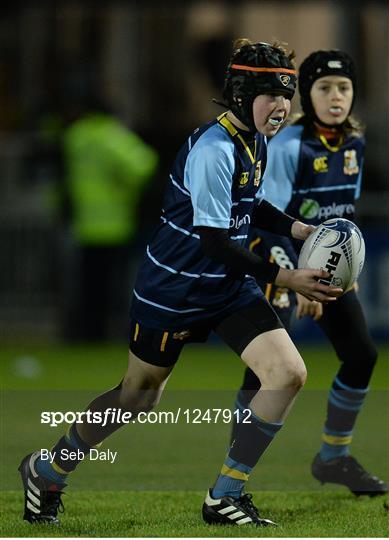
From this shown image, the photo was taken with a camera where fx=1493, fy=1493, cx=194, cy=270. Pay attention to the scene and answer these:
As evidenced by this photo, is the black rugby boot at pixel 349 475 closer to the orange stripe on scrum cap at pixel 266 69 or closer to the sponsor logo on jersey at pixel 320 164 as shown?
the sponsor logo on jersey at pixel 320 164

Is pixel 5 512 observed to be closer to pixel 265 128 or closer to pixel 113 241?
pixel 265 128

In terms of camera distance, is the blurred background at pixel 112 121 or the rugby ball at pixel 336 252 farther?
the blurred background at pixel 112 121

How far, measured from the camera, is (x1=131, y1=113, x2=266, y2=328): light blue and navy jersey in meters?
6.57

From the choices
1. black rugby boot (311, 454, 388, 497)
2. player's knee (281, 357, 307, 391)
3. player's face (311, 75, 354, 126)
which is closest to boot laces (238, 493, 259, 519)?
player's knee (281, 357, 307, 391)

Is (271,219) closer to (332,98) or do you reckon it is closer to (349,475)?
(332,98)

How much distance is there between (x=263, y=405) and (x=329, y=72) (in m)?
2.08

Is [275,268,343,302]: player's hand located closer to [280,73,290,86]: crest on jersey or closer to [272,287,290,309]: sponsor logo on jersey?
[280,73,290,86]: crest on jersey

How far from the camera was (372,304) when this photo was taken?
47.7 feet

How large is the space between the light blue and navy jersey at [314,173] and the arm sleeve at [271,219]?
23.0 inches

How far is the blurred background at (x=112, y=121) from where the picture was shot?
14.8 meters

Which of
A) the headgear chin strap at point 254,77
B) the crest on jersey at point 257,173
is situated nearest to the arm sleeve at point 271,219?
the crest on jersey at point 257,173

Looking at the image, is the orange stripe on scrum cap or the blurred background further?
the blurred background

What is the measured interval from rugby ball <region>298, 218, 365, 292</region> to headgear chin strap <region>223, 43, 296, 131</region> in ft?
1.95

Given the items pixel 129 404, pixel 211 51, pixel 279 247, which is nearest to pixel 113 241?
pixel 211 51
